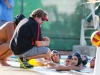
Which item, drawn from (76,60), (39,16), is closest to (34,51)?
(39,16)

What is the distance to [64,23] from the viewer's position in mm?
11891

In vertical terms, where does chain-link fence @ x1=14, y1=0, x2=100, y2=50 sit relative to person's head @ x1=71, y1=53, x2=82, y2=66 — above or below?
above

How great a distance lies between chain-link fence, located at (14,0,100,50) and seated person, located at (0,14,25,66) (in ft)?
21.3

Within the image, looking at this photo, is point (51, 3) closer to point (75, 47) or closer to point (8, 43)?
point (75, 47)

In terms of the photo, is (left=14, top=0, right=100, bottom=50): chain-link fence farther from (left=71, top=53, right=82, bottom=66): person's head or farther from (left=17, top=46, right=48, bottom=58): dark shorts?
(left=17, top=46, right=48, bottom=58): dark shorts

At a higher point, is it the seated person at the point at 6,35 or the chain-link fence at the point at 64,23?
the chain-link fence at the point at 64,23

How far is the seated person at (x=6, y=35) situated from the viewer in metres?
5.13

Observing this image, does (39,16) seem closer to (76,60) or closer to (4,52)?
(4,52)

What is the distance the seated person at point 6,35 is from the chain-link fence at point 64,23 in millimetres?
6485

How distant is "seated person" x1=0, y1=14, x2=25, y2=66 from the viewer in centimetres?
513

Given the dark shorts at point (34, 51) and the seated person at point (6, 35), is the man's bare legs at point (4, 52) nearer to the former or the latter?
the seated person at point (6, 35)

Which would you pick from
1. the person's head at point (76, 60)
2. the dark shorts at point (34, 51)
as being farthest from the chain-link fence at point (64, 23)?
the dark shorts at point (34, 51)

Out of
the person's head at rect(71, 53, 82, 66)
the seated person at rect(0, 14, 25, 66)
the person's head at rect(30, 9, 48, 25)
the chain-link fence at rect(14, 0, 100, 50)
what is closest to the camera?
the person's head at rect(30, 9, 48, 25)

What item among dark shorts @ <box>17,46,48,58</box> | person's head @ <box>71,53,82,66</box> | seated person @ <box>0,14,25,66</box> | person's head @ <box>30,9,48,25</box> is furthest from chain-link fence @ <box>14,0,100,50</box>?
person's head @ <box>30,9,48,25</box>
